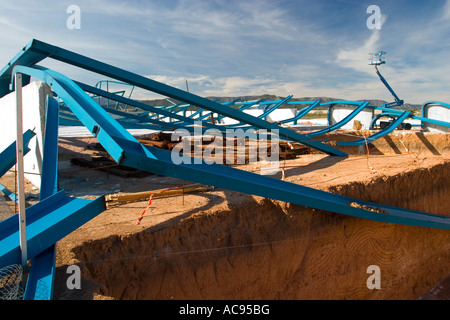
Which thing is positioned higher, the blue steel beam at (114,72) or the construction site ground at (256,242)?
the blue steel beam at (114,72)

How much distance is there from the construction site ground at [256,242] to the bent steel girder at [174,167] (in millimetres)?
633

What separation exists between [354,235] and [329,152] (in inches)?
209

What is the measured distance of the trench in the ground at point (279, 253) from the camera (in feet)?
15.1

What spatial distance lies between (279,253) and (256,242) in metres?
0.59

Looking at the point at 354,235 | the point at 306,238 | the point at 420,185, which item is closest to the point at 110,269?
the point at 306,238

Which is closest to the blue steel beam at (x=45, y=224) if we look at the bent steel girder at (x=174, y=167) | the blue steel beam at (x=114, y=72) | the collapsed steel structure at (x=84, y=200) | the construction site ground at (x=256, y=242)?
the collapsed steel structure at (x=84, y=200)

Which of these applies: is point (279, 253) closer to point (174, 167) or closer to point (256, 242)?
point (256, 242)

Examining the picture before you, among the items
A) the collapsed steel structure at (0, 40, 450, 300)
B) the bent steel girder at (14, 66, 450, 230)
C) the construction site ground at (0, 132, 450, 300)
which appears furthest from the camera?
the construction site ground at (0, 132, 450, 300)

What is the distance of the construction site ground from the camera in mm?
4551

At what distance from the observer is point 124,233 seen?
4.67m

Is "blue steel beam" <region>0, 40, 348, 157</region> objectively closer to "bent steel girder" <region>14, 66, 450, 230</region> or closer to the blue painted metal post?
"bent steel girder" <region>14, 66, 450, 230</region>

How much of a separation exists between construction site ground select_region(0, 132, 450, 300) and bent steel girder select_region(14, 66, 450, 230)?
2.08ft

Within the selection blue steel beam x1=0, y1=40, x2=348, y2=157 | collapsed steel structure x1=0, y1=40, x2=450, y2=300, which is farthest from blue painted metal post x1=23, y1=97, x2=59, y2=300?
blue steel beam x1=0, y1=40, x2=348, y2=157

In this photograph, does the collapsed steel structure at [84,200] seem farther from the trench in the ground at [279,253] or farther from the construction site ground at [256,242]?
the trench in the ground at [279,253]
